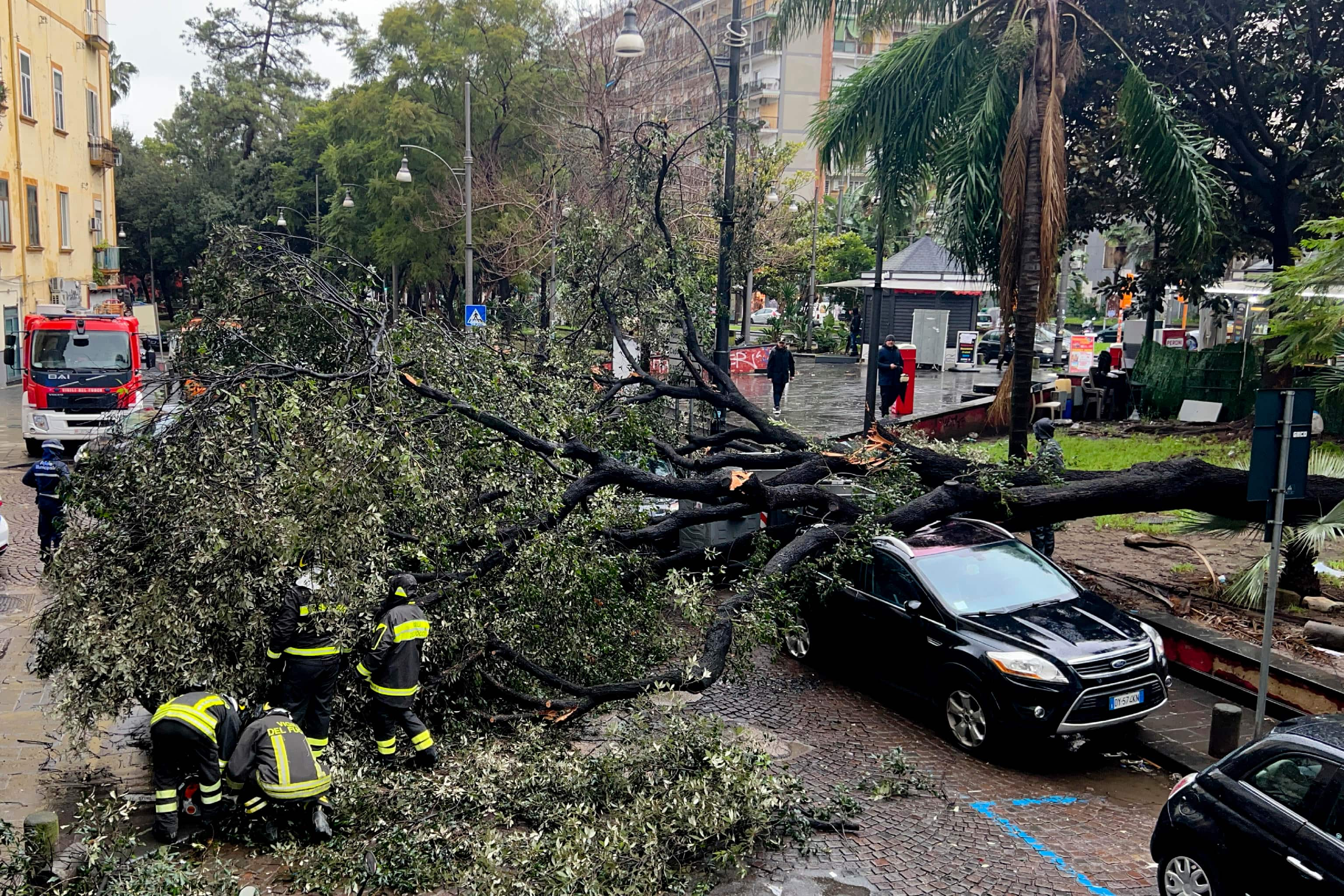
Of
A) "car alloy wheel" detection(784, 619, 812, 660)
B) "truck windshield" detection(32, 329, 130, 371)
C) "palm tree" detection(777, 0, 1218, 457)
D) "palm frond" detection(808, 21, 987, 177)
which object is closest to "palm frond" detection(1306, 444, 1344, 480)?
"palm tree" detection(777, 0, 1218, 457)

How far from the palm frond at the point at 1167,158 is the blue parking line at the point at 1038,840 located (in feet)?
27.8

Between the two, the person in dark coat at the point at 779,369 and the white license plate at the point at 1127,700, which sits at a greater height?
the person in dark coat at the point at 779,369

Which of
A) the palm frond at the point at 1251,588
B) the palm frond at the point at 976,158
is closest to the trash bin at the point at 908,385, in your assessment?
the palm frond at the point at 976,158

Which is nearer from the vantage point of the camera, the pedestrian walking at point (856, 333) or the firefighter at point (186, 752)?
the firefighter at point (186, 752)

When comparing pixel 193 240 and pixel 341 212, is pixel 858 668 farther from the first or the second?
pixel 193 240

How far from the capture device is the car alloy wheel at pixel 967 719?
8352mm

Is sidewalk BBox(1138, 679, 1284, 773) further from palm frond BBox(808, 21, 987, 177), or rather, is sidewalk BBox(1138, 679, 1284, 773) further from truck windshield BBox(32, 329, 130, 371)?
truck windshield BBox(32, 329, 130, 371)

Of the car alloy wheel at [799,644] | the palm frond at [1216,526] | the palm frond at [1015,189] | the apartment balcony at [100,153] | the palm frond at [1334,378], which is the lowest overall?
the car alloy wheel at [799,644]

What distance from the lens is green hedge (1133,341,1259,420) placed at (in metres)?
22.5

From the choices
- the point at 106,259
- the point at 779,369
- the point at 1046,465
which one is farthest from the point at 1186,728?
Result: the point at 106,259

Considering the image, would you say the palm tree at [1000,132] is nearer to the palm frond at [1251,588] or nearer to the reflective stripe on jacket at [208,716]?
the palm frond at [1251,588]

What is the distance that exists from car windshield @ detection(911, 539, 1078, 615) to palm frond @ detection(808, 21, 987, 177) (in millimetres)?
6673

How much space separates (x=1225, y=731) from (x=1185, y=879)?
2.77m

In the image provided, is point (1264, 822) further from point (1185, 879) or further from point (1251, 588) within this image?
point (1251, 588)
